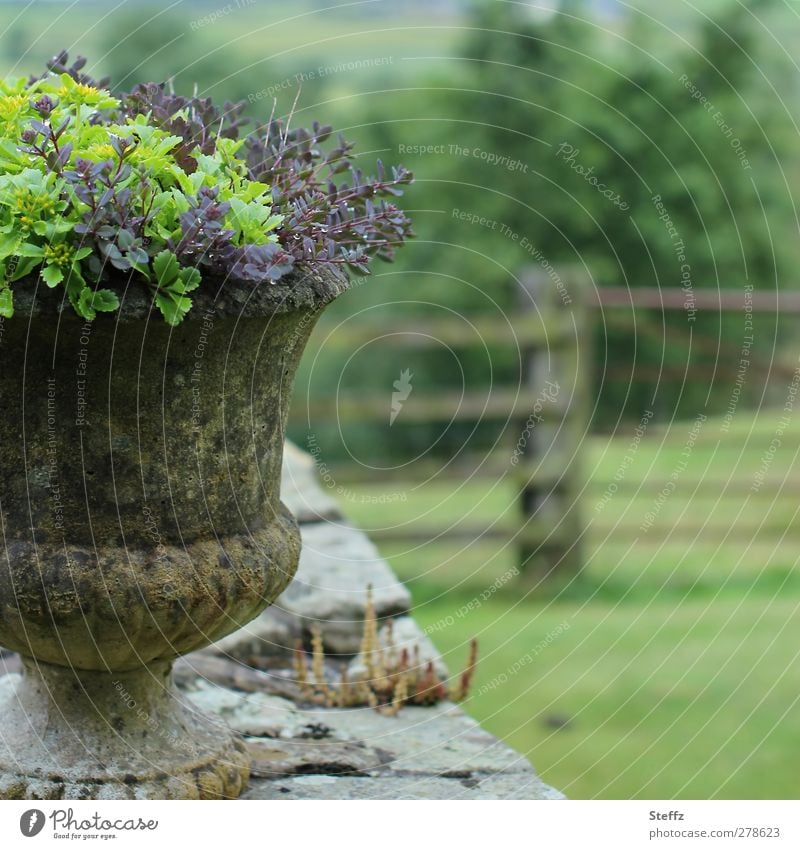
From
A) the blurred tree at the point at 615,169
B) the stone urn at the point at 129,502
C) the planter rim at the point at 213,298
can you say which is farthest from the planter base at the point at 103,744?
the blurred tree at the point at 615,169

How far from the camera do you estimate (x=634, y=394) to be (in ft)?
40.9

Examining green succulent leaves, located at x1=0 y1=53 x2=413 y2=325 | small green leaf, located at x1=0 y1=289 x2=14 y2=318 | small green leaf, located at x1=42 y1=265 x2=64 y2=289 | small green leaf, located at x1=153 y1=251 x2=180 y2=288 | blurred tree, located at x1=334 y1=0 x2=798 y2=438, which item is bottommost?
small green leaf, located at x1=0 y1=289 x2=14 y2=318

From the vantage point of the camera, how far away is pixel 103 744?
186 centimetres

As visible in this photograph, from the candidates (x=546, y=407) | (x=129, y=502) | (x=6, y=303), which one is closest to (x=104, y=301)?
(x=6, y=303)

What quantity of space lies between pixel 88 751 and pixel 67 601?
0.33 meters

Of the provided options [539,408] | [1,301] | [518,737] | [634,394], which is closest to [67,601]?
[1,301]

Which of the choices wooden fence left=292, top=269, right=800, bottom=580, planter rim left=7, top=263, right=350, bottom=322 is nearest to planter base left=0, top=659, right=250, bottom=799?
planter rim left=7, top=263, right=350, bottom=322

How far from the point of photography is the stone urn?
5.33ft

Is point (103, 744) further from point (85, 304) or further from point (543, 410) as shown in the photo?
point (543, 410)

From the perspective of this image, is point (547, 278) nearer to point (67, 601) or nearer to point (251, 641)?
point (251, 641)

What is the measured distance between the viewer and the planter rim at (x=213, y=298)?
60.8 inches

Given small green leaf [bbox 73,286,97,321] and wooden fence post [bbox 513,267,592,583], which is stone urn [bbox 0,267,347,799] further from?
wooden fence post [bbox 513,267,592,583]

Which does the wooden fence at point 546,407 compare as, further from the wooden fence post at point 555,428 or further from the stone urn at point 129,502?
the stone urn at point 129,502

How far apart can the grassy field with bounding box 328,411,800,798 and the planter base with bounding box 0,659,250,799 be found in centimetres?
143
